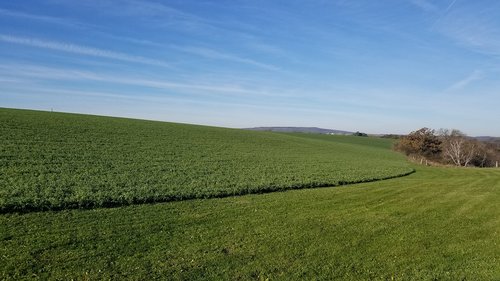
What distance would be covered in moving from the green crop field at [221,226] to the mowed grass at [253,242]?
0.04 m

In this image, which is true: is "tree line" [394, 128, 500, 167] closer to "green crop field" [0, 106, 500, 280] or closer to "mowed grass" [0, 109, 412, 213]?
"mowed grass" [0, 109, 412, 213]

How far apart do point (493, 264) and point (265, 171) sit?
785 inches

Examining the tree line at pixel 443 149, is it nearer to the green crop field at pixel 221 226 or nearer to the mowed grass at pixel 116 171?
the mowed grass at pixel 116 171

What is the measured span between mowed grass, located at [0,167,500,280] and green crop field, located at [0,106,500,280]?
0.04 m

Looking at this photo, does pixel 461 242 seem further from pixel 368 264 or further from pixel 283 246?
pixel 283 246

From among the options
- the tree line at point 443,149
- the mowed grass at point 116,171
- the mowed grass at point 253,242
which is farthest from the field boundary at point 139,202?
the tree line at point 443,149

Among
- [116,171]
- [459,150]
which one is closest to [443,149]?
[459,150]

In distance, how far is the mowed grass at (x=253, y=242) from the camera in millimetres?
9703

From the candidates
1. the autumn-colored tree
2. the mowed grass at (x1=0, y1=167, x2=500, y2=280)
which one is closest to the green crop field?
the mowed grass at (x1=0, y1=167, x2=500, y2=280)

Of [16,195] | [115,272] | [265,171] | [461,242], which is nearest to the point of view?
[115,272]

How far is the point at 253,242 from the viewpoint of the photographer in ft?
39.8

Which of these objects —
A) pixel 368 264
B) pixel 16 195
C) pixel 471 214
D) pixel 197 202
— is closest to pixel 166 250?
pixel 368 264

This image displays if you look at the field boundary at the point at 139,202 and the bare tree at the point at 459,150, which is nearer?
the field boundary at the point at 139,202

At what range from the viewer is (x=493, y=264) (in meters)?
10.7
